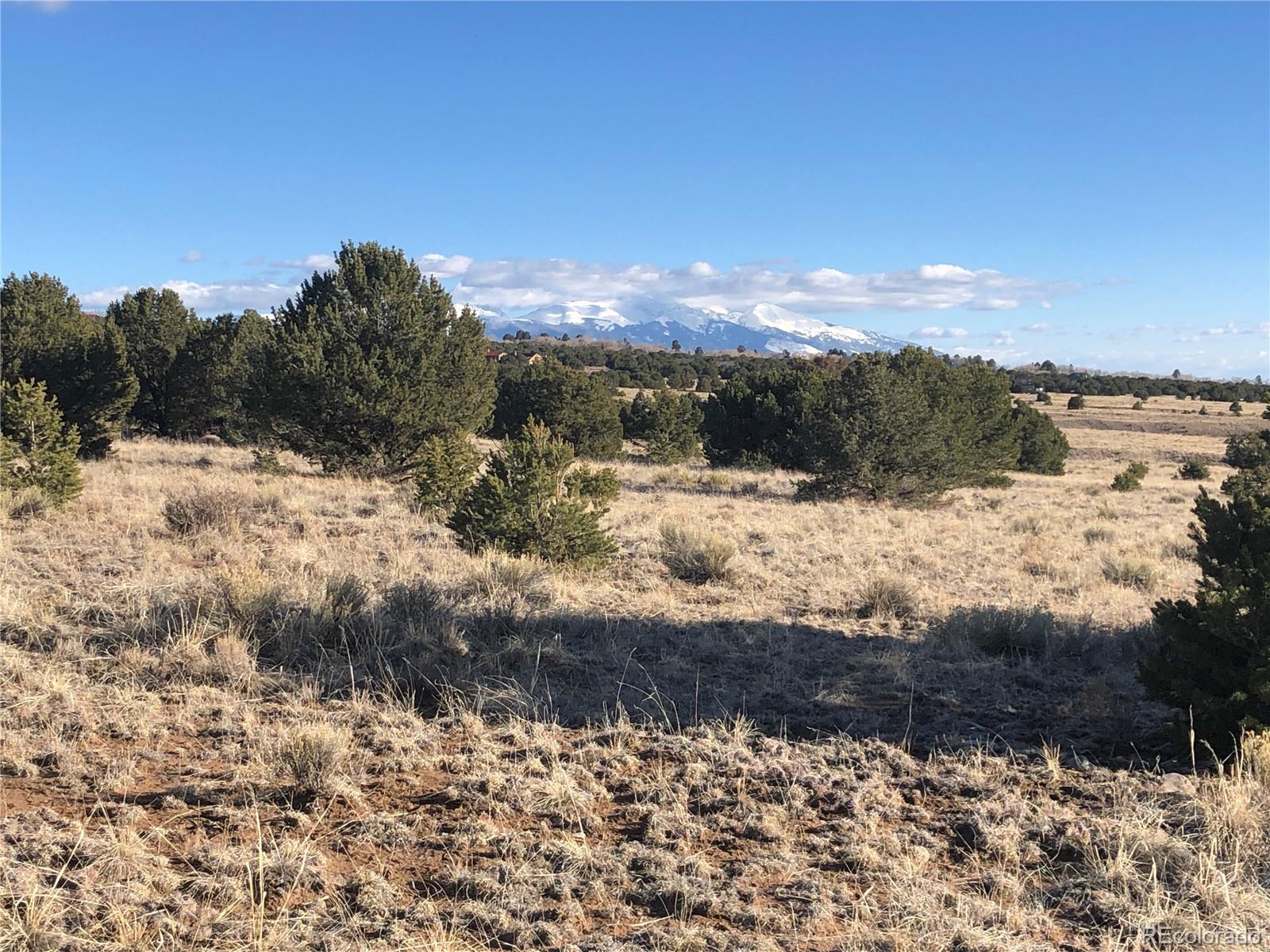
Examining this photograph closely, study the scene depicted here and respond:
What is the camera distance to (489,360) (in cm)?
1966

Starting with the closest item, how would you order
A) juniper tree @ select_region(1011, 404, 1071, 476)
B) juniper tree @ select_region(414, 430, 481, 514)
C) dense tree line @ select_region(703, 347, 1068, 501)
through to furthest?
juniper tree @ select_region(414, 430, 481, 514)
dense tree line @ select_region(703, 347, 1068, 501)
juniper tree @ select_region(1011, 404, 1071, 476)

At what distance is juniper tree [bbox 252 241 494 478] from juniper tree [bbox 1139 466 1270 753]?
47.6 feet

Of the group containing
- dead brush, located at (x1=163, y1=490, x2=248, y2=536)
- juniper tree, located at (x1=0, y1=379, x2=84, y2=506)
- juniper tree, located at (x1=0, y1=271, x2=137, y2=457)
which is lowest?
dead brush, located at (x1=163, y1=490, x2=248, y2=536)

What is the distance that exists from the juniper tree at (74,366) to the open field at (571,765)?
13.1 meters

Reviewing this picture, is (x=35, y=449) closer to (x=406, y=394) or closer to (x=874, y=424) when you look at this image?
(x=406, y=394)

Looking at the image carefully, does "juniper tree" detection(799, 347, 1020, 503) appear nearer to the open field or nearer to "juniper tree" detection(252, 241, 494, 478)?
"juniper tree" detection(252, 241, 494, 478)

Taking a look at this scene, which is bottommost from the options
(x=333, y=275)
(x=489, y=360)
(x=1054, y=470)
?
(x=1054, y=470)

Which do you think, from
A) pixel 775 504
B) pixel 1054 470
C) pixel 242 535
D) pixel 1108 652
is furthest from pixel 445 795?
pixel 1054 470

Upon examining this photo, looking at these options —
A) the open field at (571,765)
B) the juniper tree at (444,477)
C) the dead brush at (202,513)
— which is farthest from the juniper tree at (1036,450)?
the dead brush at (202,513)

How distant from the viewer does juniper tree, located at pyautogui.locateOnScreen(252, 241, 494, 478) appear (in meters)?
16.8

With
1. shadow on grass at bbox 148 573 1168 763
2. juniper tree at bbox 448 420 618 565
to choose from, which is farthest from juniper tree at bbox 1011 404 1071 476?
shadow on grass at bbox 148 573 1168 763

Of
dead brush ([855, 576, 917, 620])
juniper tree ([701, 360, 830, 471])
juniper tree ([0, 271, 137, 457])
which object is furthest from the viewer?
juniper tree ([701, 360, 830, 471])

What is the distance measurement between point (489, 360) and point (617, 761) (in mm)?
16220

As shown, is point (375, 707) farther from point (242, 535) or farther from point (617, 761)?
point (242, 535)
